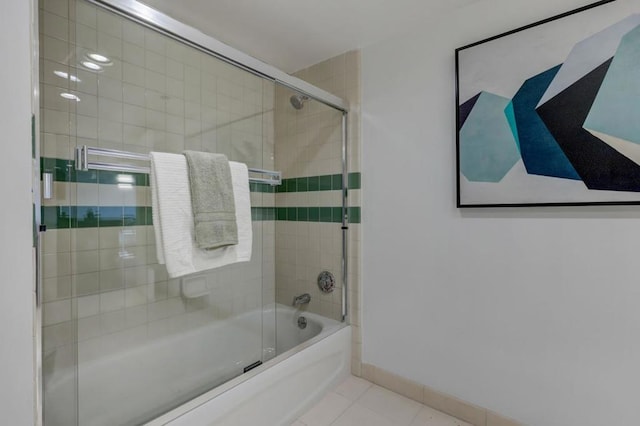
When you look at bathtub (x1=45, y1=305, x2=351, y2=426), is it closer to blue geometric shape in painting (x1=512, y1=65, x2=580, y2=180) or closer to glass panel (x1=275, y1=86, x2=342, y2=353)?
glass panel (x1=275, y1=86, x2=342, y2=353)

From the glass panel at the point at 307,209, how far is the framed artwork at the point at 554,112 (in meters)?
0.79

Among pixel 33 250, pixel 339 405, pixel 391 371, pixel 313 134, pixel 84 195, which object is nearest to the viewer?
pixel 33 250

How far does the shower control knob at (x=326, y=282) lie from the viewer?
6.72 ft

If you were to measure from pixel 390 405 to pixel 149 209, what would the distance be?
62.7 inches

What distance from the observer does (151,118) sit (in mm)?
1577

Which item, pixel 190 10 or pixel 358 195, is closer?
pixel 190 10

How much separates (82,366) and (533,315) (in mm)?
2023

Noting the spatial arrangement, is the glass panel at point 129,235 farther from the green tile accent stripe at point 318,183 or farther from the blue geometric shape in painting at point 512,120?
the blue geometric shape in painting at point 512,120

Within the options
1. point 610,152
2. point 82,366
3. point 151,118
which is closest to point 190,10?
point 151,118

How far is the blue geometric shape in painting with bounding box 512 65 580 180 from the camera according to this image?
4.31 ft

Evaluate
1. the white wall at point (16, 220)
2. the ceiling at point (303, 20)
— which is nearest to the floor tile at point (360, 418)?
the white wall at point (16, 220)

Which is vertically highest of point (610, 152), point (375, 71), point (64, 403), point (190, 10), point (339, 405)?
point (190, 10)

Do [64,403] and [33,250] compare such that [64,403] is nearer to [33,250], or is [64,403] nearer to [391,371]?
[33,250]

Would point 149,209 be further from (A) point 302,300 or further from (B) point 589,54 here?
(B) point 589,54
